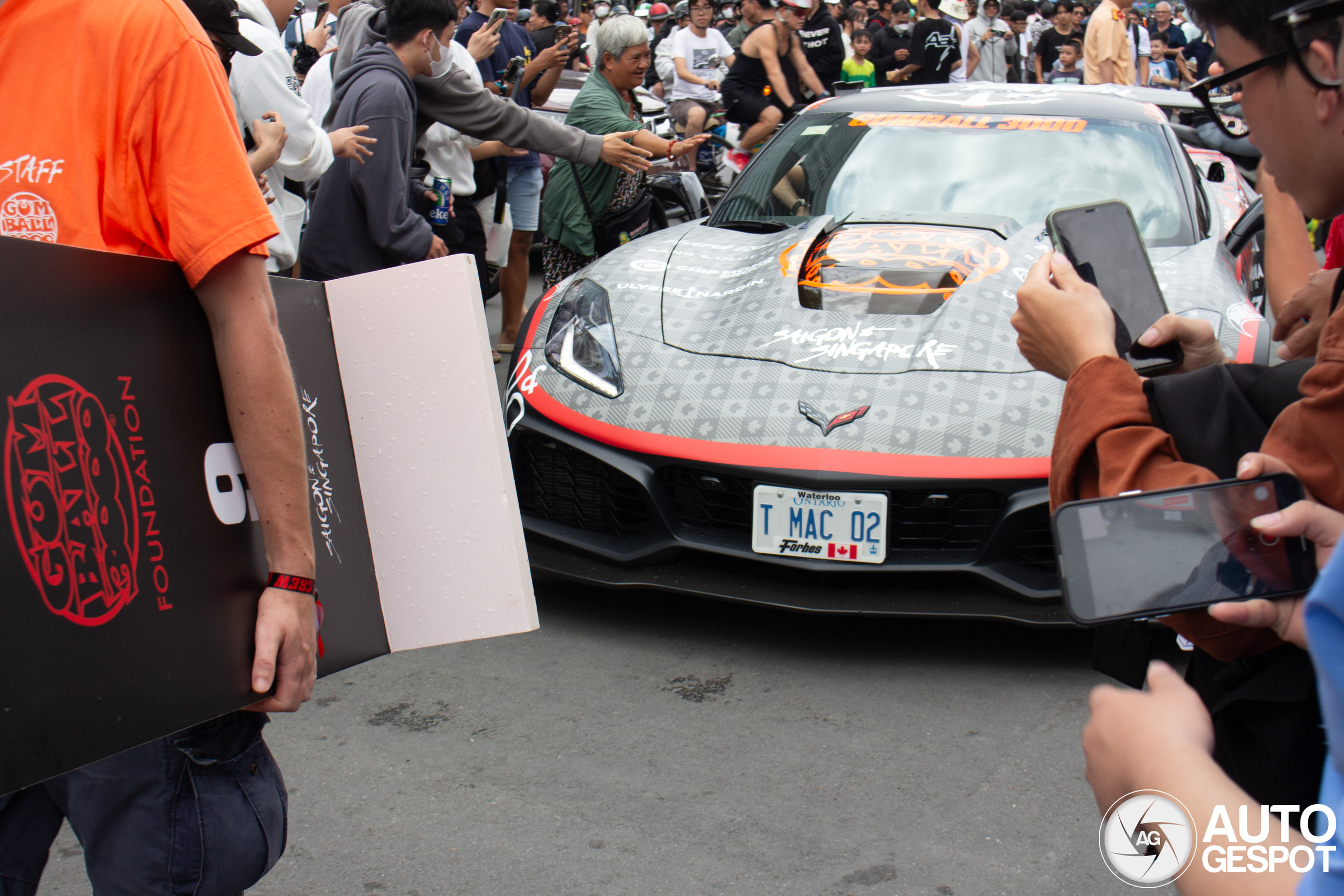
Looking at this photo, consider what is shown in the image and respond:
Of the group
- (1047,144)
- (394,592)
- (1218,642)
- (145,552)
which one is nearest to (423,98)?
(1047,144)

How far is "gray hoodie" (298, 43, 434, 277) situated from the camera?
4.13 metres

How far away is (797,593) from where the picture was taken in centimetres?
337

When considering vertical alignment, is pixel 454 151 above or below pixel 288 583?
below

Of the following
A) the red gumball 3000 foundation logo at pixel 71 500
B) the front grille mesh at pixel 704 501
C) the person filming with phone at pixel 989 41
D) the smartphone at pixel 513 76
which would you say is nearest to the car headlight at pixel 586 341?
the front grille mesh at pixel 704 501

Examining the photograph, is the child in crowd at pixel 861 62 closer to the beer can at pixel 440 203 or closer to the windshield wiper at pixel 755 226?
the beer can at pixel 440 203

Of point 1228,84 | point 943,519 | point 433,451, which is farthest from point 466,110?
point 1228,84

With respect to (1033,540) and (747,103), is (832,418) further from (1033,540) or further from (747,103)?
(747,103)

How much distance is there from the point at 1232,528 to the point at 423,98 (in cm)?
414

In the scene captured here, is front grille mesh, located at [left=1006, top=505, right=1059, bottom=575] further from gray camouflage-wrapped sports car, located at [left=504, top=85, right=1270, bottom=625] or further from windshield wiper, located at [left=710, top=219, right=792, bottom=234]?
windshield wiper, located at [left=710, top=219, right=792, bottom=234]

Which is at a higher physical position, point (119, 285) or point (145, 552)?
point (119, 285)

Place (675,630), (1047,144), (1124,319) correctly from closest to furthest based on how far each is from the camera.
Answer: (1124,319) < (675,630) < (1047,144)

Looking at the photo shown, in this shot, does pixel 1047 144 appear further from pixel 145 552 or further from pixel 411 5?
pixel 145 552

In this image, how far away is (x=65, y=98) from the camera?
1365mm

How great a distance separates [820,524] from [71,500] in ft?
7.40
